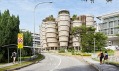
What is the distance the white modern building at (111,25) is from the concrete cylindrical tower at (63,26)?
23.8m

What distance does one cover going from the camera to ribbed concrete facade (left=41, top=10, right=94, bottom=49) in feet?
493

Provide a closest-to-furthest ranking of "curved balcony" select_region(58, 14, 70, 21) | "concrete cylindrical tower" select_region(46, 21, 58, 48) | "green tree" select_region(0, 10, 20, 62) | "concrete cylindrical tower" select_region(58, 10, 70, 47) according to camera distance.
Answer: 1. "green tree" select_region(0, 10, 20, 62)
2. "curved balcony" select_region(58, 14, 70, 21)
3. "concrete cylindrical tower" select_region(58, 10, 70, 47)
4. "concrete cylindrical tower" select_region(46, 21, 58, 48)

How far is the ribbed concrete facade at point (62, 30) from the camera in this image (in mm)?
150250

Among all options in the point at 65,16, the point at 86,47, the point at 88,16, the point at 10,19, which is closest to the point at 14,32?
the point at 10,19

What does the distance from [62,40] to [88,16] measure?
75.2ft

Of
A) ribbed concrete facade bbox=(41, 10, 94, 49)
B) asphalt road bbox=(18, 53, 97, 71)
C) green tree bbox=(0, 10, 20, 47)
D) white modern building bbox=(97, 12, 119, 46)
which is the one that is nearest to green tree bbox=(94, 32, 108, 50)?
white modern building bbox=(97, 12, 119, 46)

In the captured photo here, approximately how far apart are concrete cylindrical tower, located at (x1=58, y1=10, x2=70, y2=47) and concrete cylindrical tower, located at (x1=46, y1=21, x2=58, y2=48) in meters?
5.25

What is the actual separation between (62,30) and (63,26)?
2277 millimetres

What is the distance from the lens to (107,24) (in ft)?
414

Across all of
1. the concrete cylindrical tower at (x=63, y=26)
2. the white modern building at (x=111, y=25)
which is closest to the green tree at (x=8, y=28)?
the white modern building at (x=111, y=25)

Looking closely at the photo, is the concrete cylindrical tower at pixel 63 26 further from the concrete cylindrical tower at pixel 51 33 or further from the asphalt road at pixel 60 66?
the asphalt road at pixel 60 66

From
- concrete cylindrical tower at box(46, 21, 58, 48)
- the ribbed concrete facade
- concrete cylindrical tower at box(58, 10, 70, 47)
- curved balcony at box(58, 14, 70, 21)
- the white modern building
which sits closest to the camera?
the white modern building

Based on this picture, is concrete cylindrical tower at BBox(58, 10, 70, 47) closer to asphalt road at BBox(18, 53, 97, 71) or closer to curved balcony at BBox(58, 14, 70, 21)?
curved balcony at BBox(58, 14, 70, 21)

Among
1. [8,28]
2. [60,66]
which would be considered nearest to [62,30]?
[8,28]
